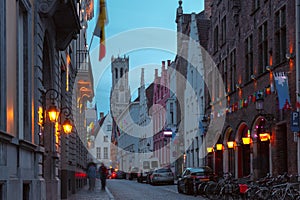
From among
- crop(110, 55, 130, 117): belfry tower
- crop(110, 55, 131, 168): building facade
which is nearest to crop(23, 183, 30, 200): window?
crop(110, 55, 131, 168): building facade

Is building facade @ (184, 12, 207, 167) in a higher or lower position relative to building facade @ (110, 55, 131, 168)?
lower

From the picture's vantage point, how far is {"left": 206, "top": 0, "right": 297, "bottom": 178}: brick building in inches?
984

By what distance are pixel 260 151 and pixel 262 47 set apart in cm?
480

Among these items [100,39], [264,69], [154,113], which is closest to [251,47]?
[264,69]

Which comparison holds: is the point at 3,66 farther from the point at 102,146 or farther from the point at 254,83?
the point at 102,146

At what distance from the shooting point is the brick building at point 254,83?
25.0 metres

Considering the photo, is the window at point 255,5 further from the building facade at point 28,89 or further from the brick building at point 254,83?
the building facade at point 28,89

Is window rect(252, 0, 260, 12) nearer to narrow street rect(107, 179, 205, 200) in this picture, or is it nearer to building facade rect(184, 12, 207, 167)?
narrow street rect(107, 179, 205, 200)

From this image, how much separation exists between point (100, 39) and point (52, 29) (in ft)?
14.3

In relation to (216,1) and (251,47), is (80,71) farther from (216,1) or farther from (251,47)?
(216,1)

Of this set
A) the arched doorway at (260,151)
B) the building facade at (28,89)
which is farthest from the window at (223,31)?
the building facade at (28,89)

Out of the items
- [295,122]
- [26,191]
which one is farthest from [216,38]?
[26,191]

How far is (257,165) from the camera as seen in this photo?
96.3 ft

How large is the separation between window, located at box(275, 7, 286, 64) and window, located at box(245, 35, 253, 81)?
471 cm
